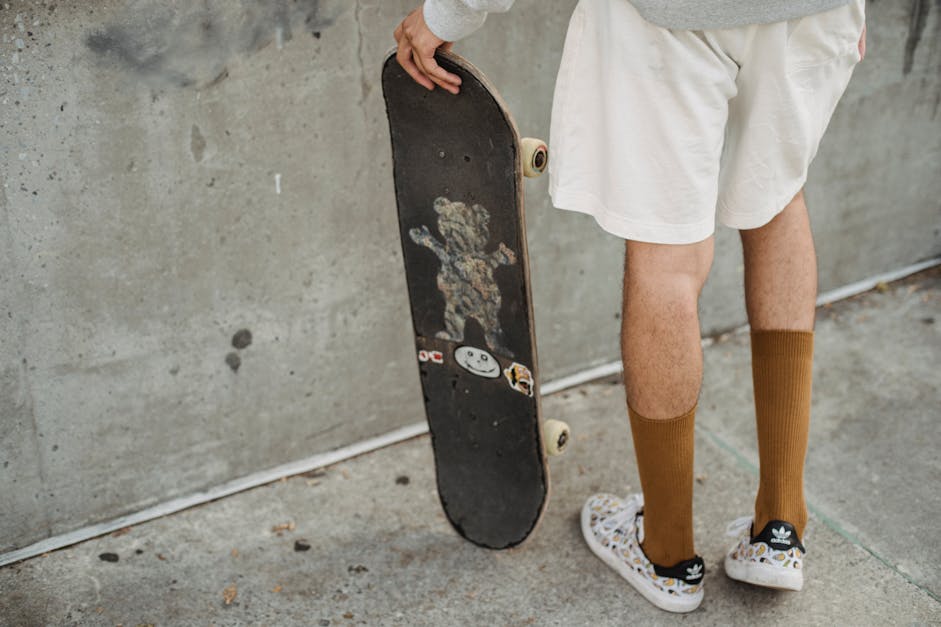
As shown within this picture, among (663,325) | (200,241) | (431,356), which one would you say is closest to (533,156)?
(663,325)

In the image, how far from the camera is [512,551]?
2.30 m

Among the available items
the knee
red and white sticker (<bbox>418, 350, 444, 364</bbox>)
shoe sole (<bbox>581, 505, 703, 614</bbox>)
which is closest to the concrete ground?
shoe sole (<bbox>581, 505, 703, 614</bbox>)

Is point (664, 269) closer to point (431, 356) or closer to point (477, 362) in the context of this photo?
point (477, 362)

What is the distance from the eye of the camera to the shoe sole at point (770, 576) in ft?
6.73

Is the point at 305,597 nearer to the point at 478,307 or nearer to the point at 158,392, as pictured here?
the point at 158,392

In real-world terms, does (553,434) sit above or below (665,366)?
below

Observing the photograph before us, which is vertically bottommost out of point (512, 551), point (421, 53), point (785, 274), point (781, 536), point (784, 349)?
point (512, 551)

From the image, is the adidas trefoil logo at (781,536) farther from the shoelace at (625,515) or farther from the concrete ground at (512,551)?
the shoelace at (625,515)

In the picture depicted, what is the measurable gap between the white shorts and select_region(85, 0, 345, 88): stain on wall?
2.16ft

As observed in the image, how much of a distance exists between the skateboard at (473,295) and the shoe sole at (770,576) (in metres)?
0.45

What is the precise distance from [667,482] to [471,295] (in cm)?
55

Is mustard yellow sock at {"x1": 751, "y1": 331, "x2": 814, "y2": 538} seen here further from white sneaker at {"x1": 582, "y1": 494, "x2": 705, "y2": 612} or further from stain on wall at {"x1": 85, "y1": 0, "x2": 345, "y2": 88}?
stain on wall at {"x1": 85, "y1": 0, "x2": 345, "y2": 88}

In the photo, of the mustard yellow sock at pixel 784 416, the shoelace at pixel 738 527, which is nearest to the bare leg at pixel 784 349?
the mustard yellow sock at pixel 784 416

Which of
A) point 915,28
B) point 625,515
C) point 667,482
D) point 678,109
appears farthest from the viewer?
point 915,28
